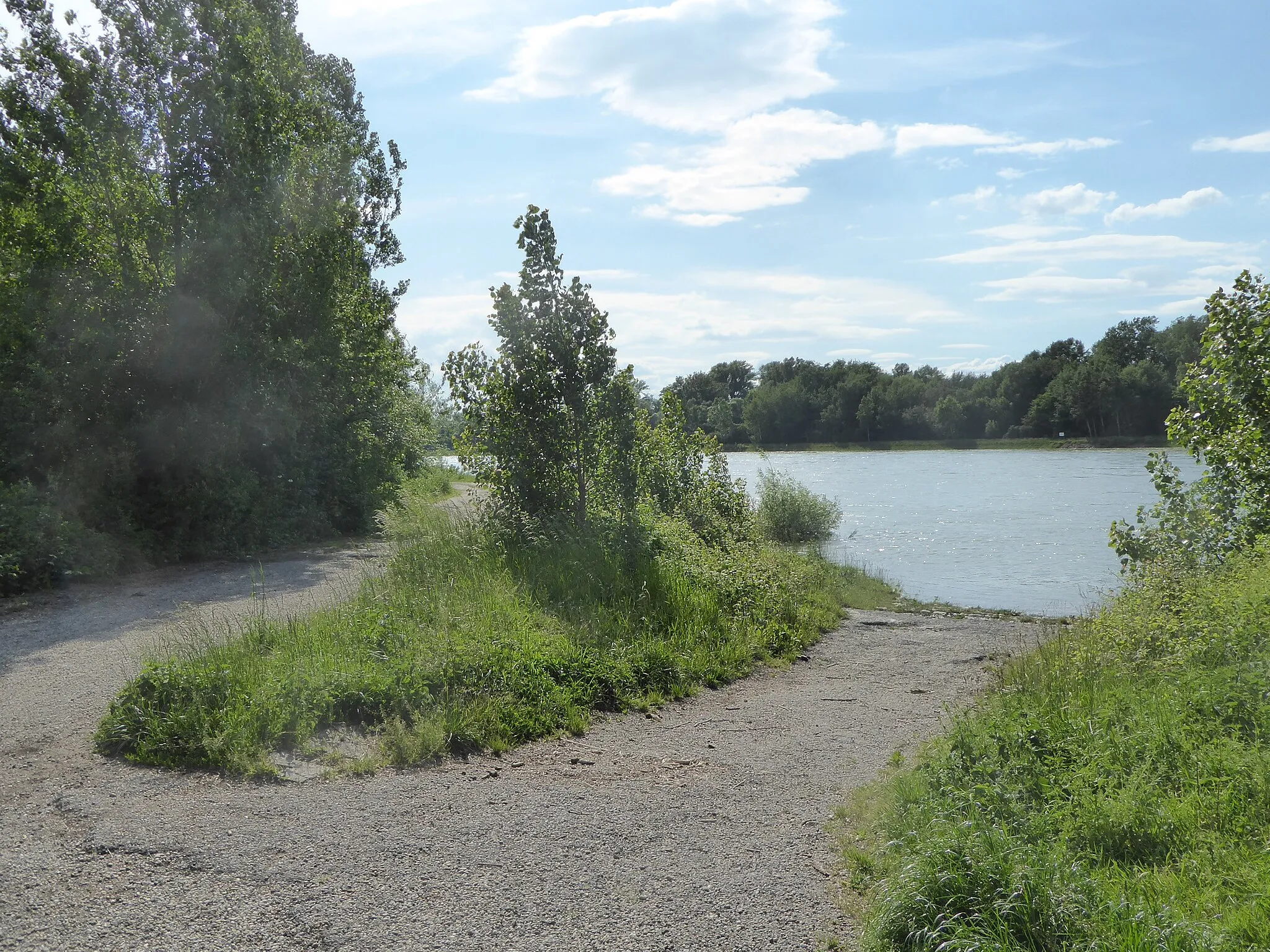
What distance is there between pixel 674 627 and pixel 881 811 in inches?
174

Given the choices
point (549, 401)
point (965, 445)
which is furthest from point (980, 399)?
point (549, 401)

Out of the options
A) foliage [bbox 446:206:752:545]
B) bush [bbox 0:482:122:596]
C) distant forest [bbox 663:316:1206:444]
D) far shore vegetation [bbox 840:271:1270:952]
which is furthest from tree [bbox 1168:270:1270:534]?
distant forest [bbox 663:316:1206:444]

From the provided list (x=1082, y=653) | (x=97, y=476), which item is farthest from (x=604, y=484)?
(x=97, y=476)

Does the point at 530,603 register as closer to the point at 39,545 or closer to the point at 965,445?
the point at 39,545

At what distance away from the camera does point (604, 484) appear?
41.6 feet

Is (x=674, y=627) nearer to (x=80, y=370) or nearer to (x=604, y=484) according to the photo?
(x=604, y=484)

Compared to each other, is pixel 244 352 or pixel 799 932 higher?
pixel 244 352

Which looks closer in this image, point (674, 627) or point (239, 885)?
point (239, 885)

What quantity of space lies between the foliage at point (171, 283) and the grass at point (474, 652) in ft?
17.9

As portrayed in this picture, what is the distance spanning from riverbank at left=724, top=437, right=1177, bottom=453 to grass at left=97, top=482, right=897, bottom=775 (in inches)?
2148

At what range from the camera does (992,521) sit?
1409 inches

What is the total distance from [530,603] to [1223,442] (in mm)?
6845

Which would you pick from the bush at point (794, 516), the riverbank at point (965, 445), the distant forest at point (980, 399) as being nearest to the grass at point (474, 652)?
the bush at point (794, 516)

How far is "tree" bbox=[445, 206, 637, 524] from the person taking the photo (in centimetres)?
1244
